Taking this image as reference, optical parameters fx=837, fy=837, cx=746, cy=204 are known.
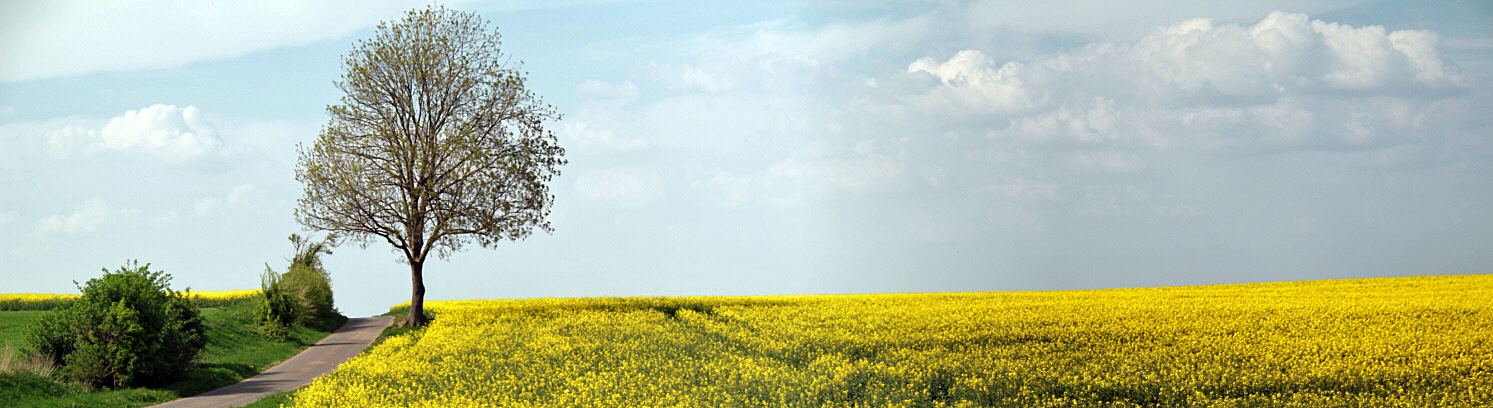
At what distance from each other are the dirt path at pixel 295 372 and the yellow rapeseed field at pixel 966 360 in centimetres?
273

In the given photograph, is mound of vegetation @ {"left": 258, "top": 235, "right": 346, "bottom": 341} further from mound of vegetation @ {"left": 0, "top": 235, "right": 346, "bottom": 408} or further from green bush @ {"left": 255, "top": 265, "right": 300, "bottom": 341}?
mound of vegetation @ {"left": 0, "top": 235, "right": 346, "bottom": 408}

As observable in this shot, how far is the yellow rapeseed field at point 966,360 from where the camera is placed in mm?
10469

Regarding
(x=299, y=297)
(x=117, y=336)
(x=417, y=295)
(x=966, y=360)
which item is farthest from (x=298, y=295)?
(x=966, y=360)

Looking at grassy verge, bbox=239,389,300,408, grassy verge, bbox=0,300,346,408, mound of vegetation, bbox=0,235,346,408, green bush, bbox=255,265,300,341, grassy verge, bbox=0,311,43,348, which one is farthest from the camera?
green bush, bbox=255,265,300,341

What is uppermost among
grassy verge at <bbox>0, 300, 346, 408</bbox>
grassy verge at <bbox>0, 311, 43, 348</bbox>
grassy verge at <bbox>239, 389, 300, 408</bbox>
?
grassy verge at <bbox>0, 311, 43, 348</bbox>

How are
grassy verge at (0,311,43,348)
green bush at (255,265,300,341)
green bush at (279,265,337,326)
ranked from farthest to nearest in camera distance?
green bush at (279,265,337,326)
green bush at (255,265,300,341)
grassy verge at (0,311,43,348)

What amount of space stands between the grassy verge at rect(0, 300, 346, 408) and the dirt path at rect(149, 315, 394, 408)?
1.24 ft

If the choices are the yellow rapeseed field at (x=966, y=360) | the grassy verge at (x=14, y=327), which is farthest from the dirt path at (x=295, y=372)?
the grassy verge at (x=14, y=327)

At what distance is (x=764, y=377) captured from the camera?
35.7 feet

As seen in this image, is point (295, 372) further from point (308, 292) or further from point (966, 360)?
point (966, 360)

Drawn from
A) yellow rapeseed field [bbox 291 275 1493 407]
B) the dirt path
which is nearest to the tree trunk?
the dirt path

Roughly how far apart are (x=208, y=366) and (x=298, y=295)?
10.5 metres

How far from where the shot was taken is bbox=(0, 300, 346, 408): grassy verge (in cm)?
1591

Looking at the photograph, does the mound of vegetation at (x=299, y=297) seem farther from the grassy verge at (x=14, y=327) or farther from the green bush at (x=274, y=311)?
the grassy verge at (x=14, y=327)
